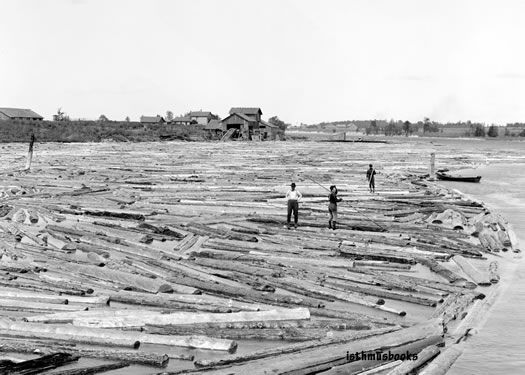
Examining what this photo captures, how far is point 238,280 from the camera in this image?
14.1 metres

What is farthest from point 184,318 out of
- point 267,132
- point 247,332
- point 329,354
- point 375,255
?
point 267,132

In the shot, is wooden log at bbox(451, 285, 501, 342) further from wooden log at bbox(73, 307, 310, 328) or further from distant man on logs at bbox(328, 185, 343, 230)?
distant man on logs at bbox(328, 185, 343, 230)

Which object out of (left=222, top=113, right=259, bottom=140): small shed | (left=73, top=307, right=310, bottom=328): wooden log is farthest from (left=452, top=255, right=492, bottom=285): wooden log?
(left=222, top=113, right=259, bottom=140): small shed

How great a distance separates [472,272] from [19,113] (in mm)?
120603

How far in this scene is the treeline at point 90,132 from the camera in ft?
304

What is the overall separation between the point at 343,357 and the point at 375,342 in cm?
86

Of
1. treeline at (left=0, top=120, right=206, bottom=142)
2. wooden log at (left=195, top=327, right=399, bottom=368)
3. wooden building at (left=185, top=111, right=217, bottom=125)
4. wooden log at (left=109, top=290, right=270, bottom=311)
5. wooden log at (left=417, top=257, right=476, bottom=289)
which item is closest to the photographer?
wooden log at (left=195, top=327, right=399, bottom=368)

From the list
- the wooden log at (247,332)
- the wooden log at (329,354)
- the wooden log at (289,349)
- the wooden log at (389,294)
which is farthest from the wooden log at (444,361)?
the wooden log at (389,294)

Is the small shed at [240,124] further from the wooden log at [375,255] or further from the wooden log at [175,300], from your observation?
the wooden log at [175,300]

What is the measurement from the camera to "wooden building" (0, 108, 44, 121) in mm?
119606

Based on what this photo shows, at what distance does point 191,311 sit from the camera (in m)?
11.8

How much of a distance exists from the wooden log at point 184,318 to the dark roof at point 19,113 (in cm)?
11849

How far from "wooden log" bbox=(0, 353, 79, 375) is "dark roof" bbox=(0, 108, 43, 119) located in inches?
4712

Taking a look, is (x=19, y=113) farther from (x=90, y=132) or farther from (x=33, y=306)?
(x=33, y=306)
